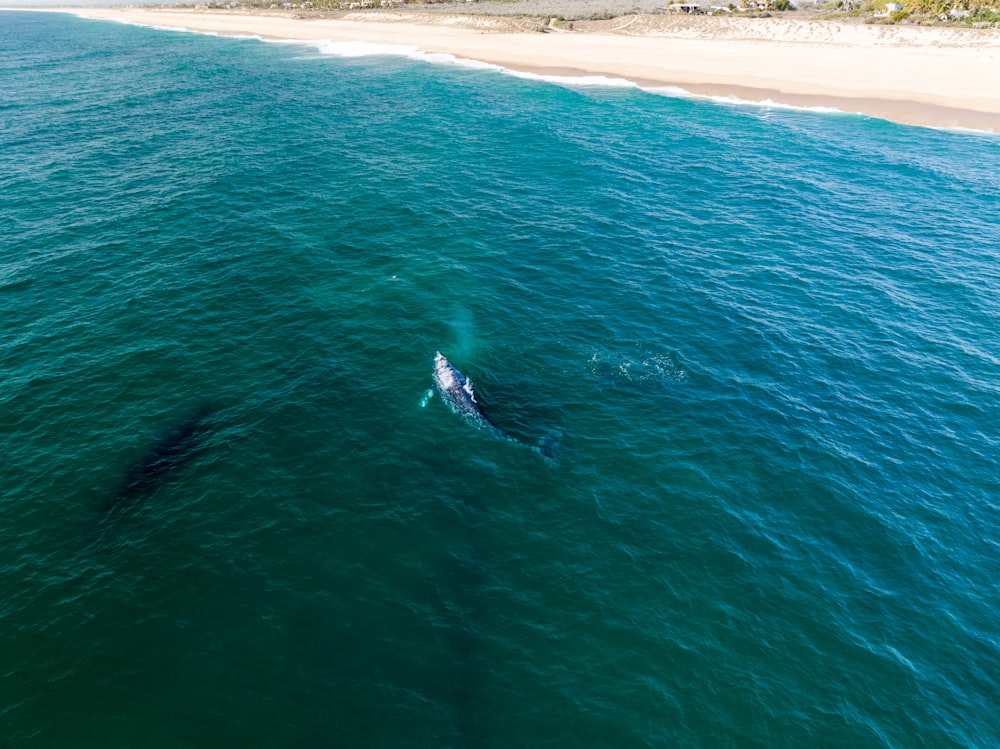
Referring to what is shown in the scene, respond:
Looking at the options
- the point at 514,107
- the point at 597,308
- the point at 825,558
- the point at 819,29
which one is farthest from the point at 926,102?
the point at 825,558

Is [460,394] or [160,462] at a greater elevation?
[460,394]

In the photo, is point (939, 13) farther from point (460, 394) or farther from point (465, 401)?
point (465, 401)

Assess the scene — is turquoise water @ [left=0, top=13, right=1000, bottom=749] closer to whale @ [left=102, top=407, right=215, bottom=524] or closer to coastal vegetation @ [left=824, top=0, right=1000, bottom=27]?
whale @ [left=102, top=407, right=215, bottom=524]

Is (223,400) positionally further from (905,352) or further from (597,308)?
(905,352)

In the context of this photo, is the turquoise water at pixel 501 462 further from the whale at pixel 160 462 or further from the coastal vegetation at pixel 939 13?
the coastal vegetation at pixel 939 13

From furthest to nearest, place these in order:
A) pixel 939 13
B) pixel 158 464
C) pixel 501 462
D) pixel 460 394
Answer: pixel 939 13 → pixel 460 394 → pixel 501 462 → pixel 158 464

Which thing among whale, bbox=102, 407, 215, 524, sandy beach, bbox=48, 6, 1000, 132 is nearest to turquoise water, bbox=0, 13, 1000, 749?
whale, bbox=102, 407, 215, 524

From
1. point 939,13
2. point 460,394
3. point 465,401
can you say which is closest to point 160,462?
point 460,394
